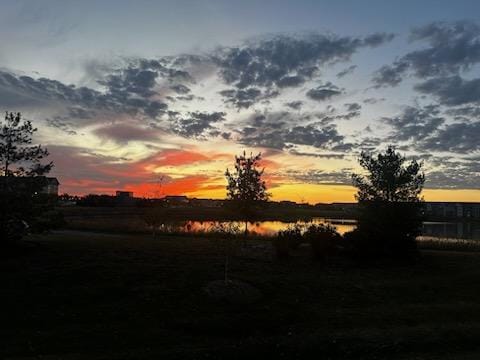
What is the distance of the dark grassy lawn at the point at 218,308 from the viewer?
11.7 metres

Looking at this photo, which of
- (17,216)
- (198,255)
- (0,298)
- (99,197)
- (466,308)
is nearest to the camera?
(0,298)

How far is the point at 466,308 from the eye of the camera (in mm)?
16406

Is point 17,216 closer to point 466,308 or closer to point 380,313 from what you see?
point 380,313

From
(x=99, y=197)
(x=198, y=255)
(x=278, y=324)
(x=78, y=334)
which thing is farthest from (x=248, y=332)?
(x=99, y=197)

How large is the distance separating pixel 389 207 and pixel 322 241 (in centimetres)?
406

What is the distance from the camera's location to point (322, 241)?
2380 cm

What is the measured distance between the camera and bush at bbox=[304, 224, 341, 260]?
23.5 meters

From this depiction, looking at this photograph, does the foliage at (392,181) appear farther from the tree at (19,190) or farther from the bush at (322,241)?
the tree at (19,190)

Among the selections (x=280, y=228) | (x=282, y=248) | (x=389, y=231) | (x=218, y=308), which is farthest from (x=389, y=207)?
(x=280, y=228)

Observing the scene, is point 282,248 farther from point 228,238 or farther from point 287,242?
point 228,238

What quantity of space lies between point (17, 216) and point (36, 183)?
159 cm

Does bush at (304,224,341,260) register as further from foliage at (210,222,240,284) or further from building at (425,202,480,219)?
building at (425,202,480,219)

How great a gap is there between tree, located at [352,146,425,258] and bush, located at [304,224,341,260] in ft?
3.87

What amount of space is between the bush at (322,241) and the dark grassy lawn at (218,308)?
952 millimetres
